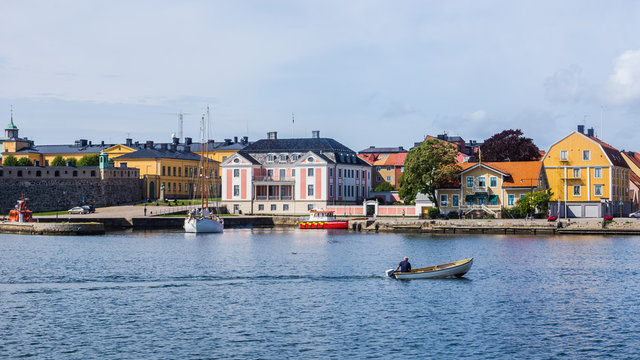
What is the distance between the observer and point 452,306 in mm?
42375

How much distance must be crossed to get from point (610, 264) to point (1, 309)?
44983 mm

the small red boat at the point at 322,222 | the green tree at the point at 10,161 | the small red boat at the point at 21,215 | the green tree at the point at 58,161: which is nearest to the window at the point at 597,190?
the small red boat at the point at 322,222

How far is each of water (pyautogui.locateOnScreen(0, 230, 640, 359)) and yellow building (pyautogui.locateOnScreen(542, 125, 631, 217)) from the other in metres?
34.4

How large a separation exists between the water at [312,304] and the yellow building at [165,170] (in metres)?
71.2

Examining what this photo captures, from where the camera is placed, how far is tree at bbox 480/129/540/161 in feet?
412

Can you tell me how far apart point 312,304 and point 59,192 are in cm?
10269

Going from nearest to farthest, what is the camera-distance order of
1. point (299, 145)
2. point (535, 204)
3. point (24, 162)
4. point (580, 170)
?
point (535, 204) < point (580, 170) < point (299, 145) < point (24, 162)

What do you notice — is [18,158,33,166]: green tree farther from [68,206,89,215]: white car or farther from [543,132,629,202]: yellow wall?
[543,132,629,202]: yellow wall

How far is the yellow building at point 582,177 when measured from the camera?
109 metres

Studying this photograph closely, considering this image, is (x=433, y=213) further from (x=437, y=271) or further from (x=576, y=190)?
(x=437, y=271)

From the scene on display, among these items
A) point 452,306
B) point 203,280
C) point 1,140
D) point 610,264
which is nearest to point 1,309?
point 203,280

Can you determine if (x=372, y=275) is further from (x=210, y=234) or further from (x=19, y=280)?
(x=210, y=234)

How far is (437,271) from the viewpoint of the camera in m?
52.2

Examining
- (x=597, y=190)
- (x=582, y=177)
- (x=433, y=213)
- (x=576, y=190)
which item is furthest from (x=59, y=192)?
(x=597, y=190)
